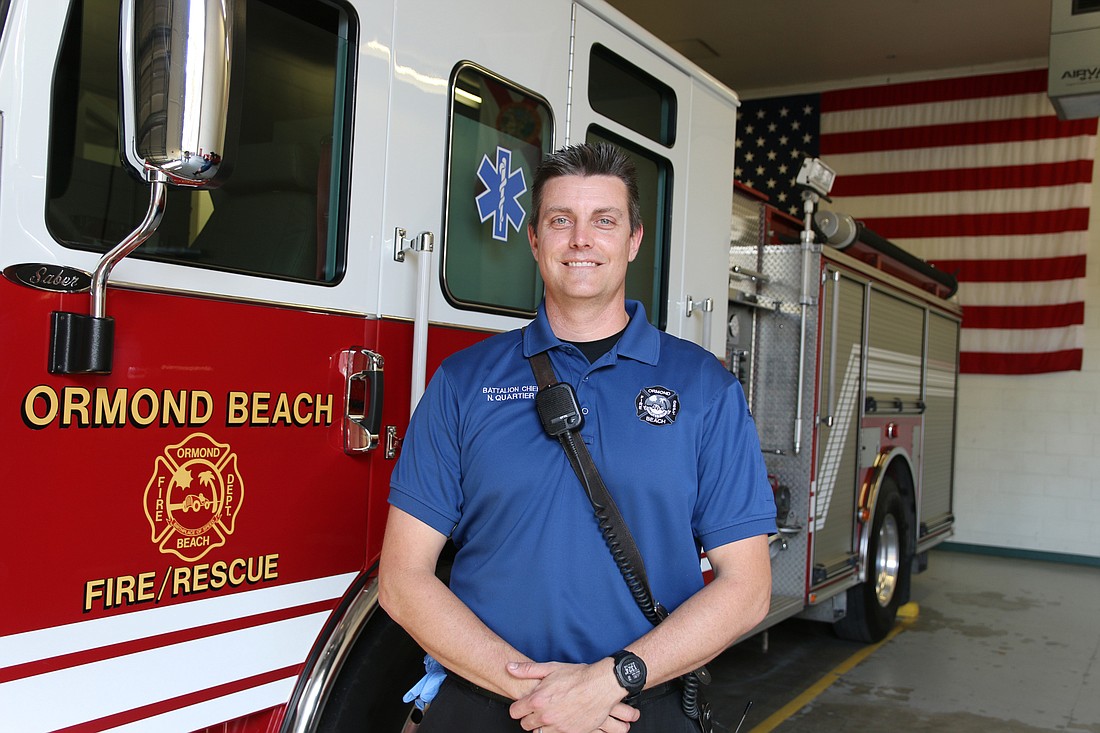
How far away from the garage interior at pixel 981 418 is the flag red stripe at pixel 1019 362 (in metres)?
0.07

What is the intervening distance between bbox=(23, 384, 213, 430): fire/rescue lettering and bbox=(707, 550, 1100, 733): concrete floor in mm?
3091

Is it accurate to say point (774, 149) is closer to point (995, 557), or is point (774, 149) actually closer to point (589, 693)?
point (995, 557)

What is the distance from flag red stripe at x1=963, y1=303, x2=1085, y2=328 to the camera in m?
9.55

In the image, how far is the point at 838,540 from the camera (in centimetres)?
527

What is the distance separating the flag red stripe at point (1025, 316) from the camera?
9555 millimetres

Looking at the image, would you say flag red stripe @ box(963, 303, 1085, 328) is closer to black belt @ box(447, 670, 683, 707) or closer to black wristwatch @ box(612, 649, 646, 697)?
black belt @ box(447, 670, 683, 707)

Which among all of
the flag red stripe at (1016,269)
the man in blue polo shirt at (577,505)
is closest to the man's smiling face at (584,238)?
the man in blue polo shirt at (577,505)

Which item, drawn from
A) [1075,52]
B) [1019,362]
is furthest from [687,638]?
[1019,362]

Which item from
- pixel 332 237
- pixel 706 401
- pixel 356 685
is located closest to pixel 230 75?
pixel 332 237

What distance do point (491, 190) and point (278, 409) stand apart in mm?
914

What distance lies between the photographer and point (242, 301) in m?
1.97

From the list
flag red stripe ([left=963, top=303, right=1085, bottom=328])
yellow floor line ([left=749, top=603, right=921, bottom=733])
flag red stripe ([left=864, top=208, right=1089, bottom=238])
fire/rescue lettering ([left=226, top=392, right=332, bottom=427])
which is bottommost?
yellow floor line ([left=749, top=603, right=921, bottom=733])

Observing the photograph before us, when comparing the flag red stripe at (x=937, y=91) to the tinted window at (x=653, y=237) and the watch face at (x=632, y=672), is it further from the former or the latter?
the watch face at (x=632, y=672)

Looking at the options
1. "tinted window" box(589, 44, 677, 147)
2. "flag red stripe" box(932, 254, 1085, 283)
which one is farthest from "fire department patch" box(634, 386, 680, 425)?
"flag red stripe" box(932, 254, 1085, 283)
